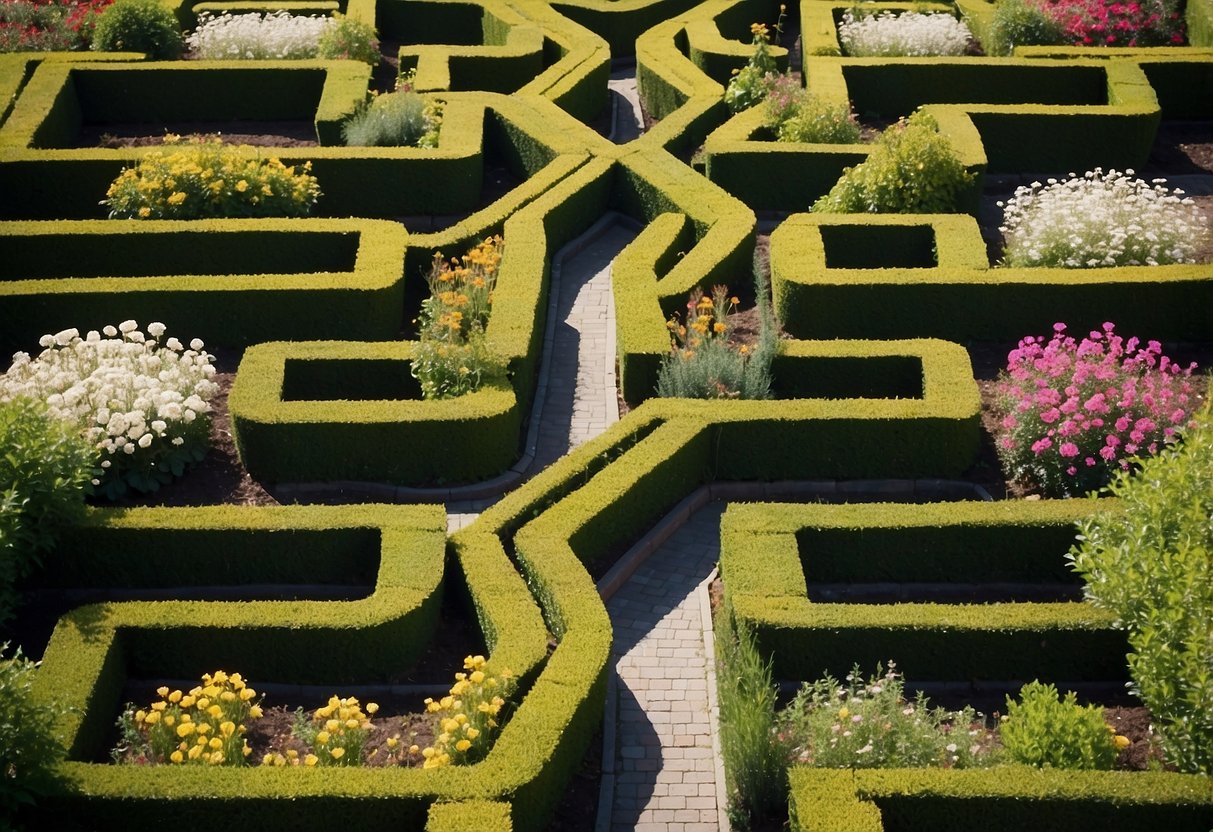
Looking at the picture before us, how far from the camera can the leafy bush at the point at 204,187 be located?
770 inches

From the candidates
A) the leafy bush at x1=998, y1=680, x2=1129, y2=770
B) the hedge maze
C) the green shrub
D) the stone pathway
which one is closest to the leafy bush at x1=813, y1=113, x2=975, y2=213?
the hedge maze

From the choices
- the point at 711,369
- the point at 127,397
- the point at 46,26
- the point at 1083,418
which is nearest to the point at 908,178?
the point at 711,369

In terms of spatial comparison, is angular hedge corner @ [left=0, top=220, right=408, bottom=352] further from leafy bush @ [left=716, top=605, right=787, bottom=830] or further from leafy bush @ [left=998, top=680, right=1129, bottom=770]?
leafy bush @ [left=998, top=680, right=1129, bottom=770]

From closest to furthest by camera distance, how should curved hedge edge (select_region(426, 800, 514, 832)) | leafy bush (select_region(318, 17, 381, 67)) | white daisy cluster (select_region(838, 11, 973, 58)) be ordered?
1. curved hedge edge (select_region(426, 800, 514, 832))
2. white daisy cluster (select_region(838, 11, 973, 58))
3. leafy bush (select_region(318, 17, 381, 67))

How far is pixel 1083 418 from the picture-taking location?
48.1 ft

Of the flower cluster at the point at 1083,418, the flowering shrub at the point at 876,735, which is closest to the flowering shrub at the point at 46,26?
the flower cluster at the point at 1083,418

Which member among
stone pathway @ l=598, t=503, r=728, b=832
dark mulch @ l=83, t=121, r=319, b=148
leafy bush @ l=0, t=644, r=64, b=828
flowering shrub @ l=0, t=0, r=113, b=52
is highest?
flowering shrub @ l=0, t=0, r=113, b=52

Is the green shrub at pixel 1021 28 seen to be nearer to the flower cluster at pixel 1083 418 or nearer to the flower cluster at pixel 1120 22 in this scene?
the flower cluster at pixel 1120 22

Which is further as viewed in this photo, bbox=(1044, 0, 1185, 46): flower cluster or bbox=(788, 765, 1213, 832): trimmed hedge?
bbox=(1044, 0, 1185, 46): flower cluster

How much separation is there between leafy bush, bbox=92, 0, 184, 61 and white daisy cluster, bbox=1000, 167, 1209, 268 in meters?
15.1

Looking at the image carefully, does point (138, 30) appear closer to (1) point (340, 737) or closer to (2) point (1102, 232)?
(2) point (1102, 232)

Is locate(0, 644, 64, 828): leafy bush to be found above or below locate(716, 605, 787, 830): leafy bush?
above

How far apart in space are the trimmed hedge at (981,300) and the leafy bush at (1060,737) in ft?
23.7

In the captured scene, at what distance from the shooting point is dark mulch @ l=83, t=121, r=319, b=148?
23.6 metres
